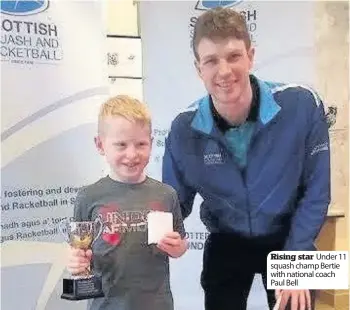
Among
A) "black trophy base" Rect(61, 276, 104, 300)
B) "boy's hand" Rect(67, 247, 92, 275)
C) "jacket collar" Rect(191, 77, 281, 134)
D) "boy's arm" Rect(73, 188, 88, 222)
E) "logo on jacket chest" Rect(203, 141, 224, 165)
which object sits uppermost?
"jacket collar" Rect(191, 77, 281, 134)

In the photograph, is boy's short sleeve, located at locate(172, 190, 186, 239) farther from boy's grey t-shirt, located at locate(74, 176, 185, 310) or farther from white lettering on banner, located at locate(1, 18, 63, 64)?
white lettering on banner, located at locate(1, 18, 63, 64)

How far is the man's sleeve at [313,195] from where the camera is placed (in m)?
1.45

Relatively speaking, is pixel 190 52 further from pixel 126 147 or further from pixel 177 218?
pixel 177 218

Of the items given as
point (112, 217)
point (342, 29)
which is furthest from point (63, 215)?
point (342, 29)

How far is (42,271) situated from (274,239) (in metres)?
0.57

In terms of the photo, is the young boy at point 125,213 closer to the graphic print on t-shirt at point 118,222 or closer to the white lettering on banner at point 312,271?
the graphic print on t-shirt at point 118,222

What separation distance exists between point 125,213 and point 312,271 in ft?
1.56

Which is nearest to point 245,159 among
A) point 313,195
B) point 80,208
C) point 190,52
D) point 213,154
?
point 213,154

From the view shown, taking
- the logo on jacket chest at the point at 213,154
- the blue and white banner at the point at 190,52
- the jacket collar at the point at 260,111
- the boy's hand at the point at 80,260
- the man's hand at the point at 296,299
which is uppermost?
the blue and white banner at the point at 190,52

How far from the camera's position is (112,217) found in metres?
1.40

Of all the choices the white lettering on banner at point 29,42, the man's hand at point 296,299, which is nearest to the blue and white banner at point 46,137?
the white lettering on banner at point 29,42

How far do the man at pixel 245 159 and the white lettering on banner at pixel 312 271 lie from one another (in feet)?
0.08

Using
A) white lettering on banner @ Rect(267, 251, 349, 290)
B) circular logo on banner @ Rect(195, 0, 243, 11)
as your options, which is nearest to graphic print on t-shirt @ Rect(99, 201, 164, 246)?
white lettering on banner @ Rect(267, 251, 349, 290)

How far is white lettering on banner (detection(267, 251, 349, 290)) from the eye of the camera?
1471 millimetres
